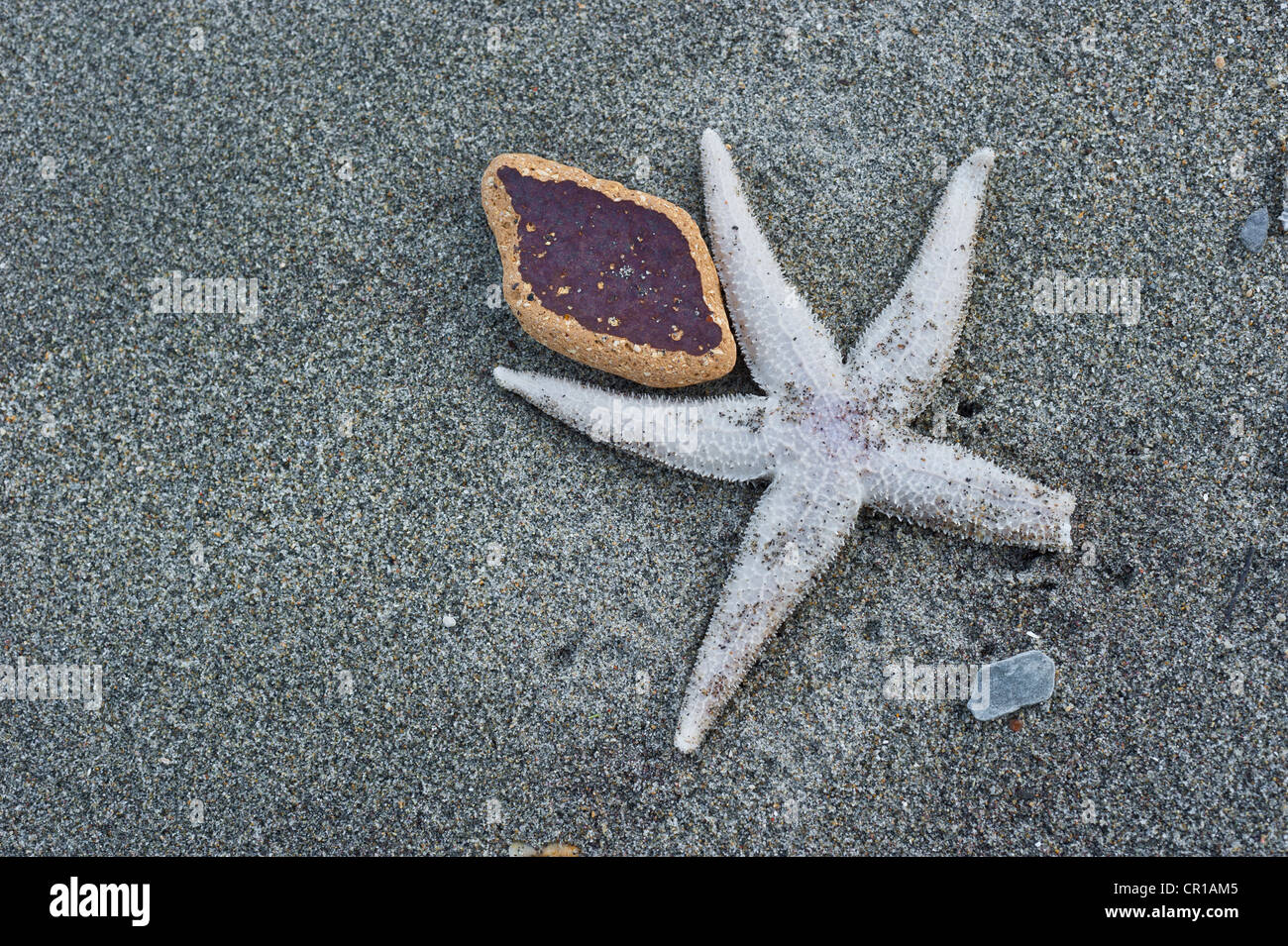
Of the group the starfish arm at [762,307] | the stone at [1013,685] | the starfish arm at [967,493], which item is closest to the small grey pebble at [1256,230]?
the starfish arm at [967,493]

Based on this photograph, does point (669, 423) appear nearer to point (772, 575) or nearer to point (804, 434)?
point (804, 434)

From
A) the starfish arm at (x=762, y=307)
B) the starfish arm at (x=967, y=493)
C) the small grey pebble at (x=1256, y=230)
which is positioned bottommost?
the starfish arm at (x=967, y=493)

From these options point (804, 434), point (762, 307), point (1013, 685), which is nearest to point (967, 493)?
point (804, 434)

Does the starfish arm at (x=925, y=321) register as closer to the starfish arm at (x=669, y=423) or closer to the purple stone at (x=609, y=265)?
the starfish arm at (x=669, y=423)

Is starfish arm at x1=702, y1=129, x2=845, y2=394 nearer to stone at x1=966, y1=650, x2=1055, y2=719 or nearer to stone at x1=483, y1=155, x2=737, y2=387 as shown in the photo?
stone at x1=483, y1=155, x2=737, y2=387

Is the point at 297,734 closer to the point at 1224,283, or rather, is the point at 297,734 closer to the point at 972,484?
the point at 972,484
